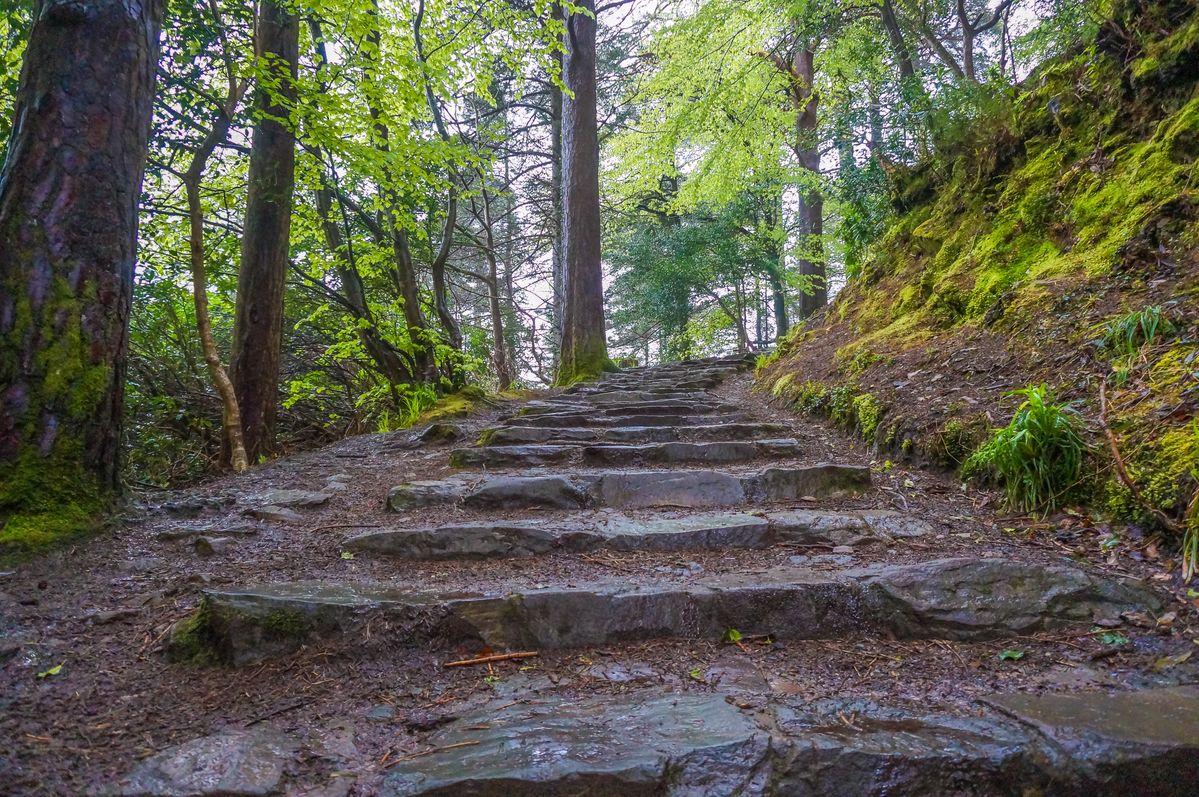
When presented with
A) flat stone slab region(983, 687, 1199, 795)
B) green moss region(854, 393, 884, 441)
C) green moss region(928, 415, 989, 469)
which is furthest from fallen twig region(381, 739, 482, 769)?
green moss region(854, 393, 884, 441)

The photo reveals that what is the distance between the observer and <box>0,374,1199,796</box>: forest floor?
141 cm

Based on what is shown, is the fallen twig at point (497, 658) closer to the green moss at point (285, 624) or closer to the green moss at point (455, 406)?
the green moss at point (285, 624)


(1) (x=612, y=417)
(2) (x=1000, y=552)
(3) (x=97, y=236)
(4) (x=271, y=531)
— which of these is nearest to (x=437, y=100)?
(1) (x=612, y=417)

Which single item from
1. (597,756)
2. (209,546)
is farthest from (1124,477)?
(209,546)

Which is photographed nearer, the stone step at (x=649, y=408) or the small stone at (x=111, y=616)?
the small stone at (x=111, y=616)

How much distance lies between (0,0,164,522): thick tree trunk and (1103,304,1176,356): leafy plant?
459cm

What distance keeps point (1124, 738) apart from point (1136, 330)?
2236 mm

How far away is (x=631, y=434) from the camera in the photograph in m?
4.31

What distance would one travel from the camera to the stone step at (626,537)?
2508mm

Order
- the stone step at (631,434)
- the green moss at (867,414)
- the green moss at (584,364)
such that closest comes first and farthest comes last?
the green moss at (867,414) → the stone step at (631,434) → the green moss at (584,364)

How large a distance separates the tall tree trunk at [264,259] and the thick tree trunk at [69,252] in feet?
8.58

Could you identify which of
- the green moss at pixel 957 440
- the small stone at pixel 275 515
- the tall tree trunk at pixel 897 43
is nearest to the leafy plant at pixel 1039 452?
the green moss at pixel 957 440

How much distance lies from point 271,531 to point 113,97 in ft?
6.60

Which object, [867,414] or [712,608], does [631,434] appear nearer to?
[867,414]
